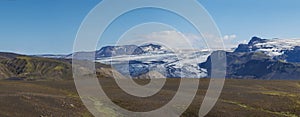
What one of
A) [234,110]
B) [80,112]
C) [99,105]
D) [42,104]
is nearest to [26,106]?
[42,104]

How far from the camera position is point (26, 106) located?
5753 centimetres

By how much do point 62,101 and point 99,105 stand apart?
21.4ft

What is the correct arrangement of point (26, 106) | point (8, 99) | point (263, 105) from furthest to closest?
1. point (263, 105)
2. point (8, 99)
3. point (26, 106)

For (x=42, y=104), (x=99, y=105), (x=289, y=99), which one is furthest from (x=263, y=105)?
(x=42, y=104)

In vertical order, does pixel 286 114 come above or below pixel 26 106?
below

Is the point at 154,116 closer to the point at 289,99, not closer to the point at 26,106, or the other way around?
the point at 26,106

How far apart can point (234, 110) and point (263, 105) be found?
1246 cm

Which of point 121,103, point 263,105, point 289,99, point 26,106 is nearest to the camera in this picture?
point 26,106

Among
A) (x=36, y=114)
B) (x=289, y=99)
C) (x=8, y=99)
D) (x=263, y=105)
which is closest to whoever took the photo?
(x=36, y=114)

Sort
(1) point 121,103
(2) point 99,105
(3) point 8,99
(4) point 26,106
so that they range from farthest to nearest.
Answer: (1) point 121,103, (2) point 99,105, (3) point 8,99, (4) point 26,106

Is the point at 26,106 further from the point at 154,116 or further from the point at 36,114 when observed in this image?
the point at 154,116

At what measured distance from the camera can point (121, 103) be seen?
7300 cm

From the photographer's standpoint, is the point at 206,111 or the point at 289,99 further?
the point at 289,99

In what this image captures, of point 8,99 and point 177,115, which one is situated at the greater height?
point 8,99
